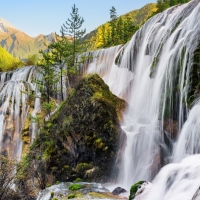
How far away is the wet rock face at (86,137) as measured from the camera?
1445cm

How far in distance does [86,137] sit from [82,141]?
1.12ft

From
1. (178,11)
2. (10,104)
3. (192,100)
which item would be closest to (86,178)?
(192,100)

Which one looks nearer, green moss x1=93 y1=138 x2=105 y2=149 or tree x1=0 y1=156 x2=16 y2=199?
tree x1=0 y1=156 x2=16 y2=199

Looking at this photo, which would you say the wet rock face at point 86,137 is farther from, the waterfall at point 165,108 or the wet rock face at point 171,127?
the wet rock face at point 171,127

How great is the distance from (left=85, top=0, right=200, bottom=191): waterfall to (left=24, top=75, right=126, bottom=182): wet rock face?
95 centimetres

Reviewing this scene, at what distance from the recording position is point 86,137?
1520cm

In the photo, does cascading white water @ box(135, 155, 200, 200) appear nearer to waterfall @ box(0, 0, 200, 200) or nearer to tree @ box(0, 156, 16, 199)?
waterfall @ box(0, 0, 200, 200)

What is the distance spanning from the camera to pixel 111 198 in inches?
391

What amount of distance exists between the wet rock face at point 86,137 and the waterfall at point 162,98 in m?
0.95

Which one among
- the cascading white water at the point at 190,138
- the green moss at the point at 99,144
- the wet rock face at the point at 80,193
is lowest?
the wet rock face at the point at 80,193

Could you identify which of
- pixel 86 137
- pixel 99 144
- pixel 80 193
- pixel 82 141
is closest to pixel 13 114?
pixel 82 141

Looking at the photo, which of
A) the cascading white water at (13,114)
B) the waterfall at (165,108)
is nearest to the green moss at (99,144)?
the waterfall at (165,108)

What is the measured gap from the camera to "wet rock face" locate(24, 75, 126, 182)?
1445cm

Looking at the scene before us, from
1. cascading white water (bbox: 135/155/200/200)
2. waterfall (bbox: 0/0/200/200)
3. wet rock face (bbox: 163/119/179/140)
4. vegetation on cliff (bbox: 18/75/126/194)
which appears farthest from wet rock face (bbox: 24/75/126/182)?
cascading white water (bbox: 135/155/200/200)
